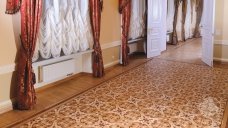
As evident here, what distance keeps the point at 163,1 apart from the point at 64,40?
5198mm

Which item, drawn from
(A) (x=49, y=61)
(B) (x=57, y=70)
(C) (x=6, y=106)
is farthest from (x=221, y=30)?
(C) (x=6, y=106)

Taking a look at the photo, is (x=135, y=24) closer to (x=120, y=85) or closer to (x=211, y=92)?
(x=120, y=85)

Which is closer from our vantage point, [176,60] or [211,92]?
[211,92]

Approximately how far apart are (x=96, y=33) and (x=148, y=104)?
2.10 metres

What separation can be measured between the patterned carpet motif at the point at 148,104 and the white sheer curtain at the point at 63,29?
0.91 m

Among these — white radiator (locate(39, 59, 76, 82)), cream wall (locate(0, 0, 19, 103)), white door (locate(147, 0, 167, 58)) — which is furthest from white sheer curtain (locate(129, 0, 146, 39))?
cream wall (locate(0, 0, 19, 103))

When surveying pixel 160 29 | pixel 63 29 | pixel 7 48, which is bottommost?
pixel 7 48

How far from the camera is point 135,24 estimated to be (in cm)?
736

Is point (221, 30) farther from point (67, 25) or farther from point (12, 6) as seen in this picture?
point (12, 6)

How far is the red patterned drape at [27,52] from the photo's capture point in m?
3.55

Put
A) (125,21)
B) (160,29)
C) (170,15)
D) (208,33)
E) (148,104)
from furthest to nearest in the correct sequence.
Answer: (170,15), (160,29), (208,33), (125,21), (148,104)

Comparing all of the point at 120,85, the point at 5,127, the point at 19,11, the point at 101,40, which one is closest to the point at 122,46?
the point at 101,40

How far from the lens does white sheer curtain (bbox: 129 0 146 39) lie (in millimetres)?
7238

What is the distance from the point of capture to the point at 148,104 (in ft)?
12.8
